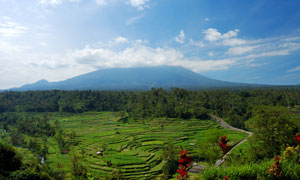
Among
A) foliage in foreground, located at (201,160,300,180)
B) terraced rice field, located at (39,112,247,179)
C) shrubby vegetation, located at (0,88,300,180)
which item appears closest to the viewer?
foliage in foreground, located at (201,160,300,180)

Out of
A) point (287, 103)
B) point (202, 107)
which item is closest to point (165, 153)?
point (202, 107)

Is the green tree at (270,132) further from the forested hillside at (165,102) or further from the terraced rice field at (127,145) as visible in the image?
the forested hillside at (165,102)

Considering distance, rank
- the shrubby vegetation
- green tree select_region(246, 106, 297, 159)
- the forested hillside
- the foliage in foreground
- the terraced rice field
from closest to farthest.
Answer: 1. the foliage in foreground
2. the shrubby vegetation
3. green tree select_region(246, 106, 297, 159)
4. the terraced rice field
5. the forested hillside

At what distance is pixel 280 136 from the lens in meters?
12.3

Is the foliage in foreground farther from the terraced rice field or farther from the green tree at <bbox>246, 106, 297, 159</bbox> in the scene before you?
the terraced rice field

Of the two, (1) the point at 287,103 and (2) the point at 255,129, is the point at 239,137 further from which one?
(1) the point at 287,103

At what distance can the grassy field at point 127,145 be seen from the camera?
23.9 meters

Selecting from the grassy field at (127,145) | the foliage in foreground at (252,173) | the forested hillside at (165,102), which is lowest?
the grassy field at (127,145)

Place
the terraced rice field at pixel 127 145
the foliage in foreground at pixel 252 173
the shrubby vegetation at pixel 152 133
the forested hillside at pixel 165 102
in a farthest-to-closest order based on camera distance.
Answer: the forested hillside at pixel 165 102
the terraced rice field at pixel 127 145
the shrubby vegetation at pixel 152 133
the foliage in foreground at pixel 252 173

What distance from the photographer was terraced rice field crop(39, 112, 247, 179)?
23859 mm

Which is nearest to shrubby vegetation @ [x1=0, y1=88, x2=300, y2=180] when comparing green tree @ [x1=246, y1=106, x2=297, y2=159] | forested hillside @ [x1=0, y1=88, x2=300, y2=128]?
green tree @ [x1=246, y1=106, x2=297, y2=159]

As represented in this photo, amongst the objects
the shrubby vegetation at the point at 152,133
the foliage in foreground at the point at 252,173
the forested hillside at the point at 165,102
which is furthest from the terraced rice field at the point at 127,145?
the foliage in foreground at the point at 252,173

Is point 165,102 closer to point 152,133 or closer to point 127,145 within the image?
point 152,133

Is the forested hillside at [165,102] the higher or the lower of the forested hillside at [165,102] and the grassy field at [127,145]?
the higher
